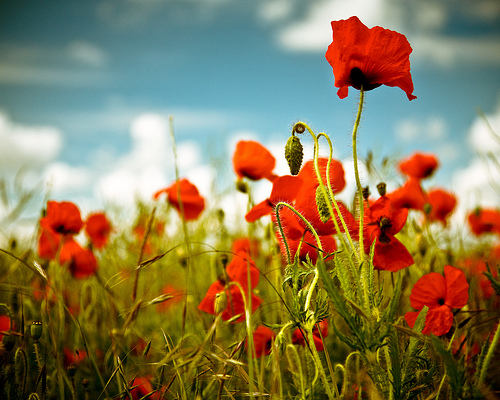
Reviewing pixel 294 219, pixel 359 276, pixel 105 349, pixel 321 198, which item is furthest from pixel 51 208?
pixel 359 276

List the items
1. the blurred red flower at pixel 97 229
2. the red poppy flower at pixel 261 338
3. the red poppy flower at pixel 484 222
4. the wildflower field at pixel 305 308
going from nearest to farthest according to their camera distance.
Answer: the wildflower field at pixel 305 308
the red poppy flower at pixel 261 338
the blurred red flower at pixel 97 229
the red poppy flower at pixel 484 222

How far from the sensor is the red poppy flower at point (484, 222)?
2859 millimetres

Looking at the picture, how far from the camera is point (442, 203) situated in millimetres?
2451

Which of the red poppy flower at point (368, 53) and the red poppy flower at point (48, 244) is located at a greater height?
the red poppy flower at point (368, 53)

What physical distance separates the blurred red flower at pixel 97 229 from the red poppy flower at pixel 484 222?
252 centimetres

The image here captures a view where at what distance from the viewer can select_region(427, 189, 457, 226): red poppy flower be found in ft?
8.02

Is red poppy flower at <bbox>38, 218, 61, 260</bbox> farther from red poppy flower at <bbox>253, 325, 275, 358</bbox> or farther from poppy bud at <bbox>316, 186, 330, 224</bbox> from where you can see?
poppy bud at <bbox>316, 186, 330, 224</bbox>

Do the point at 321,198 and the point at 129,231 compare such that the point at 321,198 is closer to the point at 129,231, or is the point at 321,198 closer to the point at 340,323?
the point at 340,323

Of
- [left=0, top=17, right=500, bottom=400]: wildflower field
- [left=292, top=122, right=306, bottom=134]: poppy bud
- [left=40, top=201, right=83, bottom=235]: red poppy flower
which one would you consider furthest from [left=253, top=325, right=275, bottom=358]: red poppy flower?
[left=40, top=201, right=83, bottom=235]: red poppy flower

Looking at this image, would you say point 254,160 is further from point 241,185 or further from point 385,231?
point 385,231

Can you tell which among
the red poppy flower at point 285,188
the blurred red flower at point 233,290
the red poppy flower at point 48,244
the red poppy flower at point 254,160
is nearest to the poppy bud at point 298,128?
the red poppy flower at point 285,188

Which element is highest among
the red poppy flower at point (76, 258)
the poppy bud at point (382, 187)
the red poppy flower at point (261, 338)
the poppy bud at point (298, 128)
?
the poppy bud at point (298, 128)

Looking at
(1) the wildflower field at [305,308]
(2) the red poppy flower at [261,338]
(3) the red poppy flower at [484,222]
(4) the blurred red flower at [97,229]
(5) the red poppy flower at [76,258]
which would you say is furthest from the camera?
(3) the red poppy flower at [484,222]

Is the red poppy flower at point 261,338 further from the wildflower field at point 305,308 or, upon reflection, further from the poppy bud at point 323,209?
the poppy bud at point 323,209
